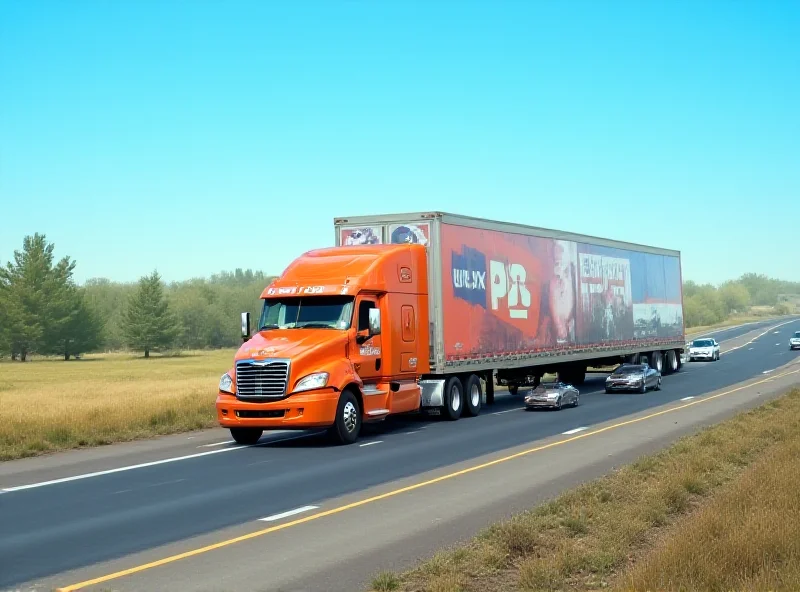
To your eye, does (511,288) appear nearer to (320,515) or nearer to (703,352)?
(320,515)

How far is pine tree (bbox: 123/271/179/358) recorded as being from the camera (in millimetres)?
129375

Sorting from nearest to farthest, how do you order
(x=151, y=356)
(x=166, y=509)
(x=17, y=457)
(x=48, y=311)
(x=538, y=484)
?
(x=166, y=509)
(x=538, y=484)
(x=17, y=457)
(x=48, y=311)
(x=151, y=356)

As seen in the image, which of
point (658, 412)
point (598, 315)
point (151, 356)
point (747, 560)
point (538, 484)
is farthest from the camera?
point (151, 356)

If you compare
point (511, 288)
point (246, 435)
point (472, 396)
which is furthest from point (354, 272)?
point (511, 288)

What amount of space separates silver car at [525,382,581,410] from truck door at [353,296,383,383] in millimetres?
7325

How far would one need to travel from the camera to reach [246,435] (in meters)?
19.9

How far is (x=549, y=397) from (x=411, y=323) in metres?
6.10

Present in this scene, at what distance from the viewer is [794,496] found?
32.0 feet

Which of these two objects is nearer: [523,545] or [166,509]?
[523,545]

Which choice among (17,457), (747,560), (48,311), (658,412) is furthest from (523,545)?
(48,311)

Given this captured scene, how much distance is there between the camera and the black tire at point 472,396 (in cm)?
2545

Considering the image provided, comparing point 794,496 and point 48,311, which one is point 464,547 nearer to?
point 794,496

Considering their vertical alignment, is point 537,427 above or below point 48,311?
below

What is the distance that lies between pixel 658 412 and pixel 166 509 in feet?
53.2
